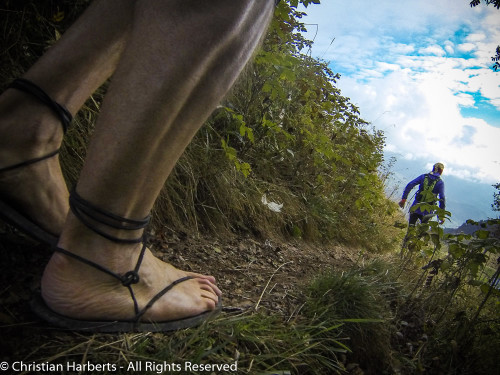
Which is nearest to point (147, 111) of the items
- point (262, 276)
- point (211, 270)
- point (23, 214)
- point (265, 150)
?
point (23, 214)

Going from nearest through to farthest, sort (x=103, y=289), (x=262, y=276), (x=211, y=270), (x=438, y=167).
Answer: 1. (x=103, y=289)
2. (x=211, y=270)
3. (x=262, y=276)
4. (x=438, y=167)

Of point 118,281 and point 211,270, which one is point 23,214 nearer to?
point 118,281

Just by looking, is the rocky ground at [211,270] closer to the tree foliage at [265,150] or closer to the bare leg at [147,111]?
the bare leg at [147,111]

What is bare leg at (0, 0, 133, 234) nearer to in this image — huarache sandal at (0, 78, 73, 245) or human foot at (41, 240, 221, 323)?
huarache sandal at (0, 78, 73, 245)

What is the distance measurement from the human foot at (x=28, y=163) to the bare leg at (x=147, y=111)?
8.7 inches

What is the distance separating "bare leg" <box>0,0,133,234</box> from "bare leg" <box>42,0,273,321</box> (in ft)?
0.80

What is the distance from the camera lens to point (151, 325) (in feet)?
2.87

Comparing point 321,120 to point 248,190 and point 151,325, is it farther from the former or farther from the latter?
point 151,325

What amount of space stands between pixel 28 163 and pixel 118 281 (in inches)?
19.4

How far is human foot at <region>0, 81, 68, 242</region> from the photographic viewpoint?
87cm

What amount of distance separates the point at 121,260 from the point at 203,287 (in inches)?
15.0

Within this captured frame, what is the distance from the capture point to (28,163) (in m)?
0.90

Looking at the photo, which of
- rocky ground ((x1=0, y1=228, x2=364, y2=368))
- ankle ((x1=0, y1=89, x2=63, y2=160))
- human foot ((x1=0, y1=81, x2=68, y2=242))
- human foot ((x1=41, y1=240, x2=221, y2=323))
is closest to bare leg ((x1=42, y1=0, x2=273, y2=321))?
human foot ((x1=41, y1=240, x2=221, y2=323))

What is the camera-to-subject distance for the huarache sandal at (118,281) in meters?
0.73
